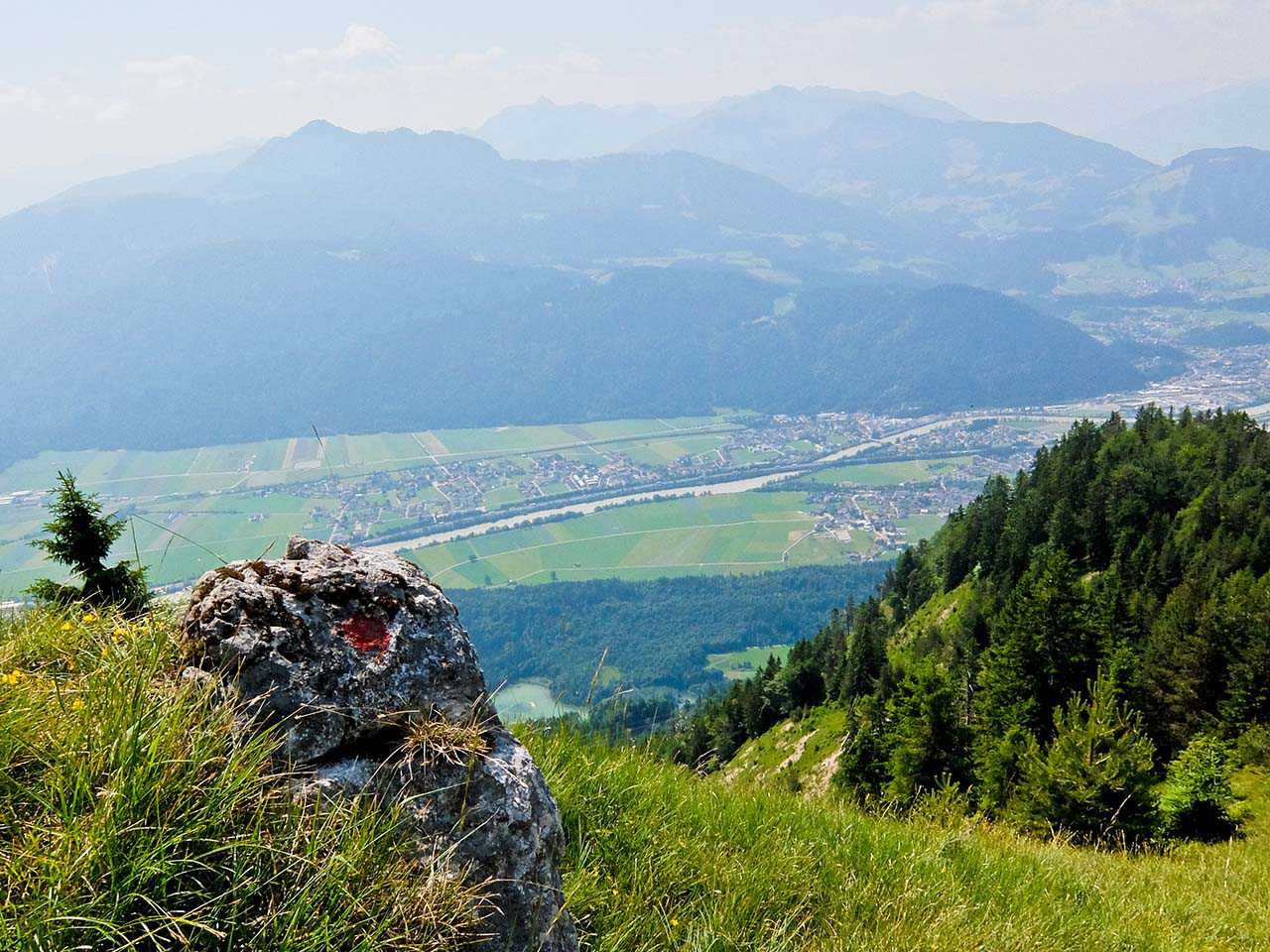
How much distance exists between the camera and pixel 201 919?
9.34 feet

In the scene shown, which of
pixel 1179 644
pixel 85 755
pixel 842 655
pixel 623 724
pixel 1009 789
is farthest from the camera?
pixel 842 655

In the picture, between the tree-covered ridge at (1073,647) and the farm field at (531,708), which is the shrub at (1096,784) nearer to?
the tree-covered ridge at (1073,647)

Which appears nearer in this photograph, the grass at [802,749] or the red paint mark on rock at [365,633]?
the red paint mark on rock at [365,633]

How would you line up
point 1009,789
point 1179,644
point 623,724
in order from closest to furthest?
point 623,724 < point 1009,789 < point 1179,644

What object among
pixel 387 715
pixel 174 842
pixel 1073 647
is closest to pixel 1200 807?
pixel 1073 647

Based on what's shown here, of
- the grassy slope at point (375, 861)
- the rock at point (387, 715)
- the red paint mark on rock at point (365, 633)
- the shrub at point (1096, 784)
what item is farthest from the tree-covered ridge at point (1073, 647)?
the red paint mark on rock at point (365, 633)

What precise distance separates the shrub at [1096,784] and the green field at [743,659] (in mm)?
140838

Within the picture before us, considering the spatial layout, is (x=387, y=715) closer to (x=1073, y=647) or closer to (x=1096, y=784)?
(x=1096, y=784)

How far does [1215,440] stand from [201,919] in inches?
3524

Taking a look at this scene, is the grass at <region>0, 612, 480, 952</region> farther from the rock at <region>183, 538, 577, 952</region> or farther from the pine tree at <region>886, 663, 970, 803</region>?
the pine tree at <region>886, 663, 970, 803</region>

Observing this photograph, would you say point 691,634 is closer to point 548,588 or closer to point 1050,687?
point 548,588

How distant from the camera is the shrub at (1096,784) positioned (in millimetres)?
15625

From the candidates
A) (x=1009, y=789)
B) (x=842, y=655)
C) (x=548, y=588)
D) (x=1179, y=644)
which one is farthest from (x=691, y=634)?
(x=1009, y=789)

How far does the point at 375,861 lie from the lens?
3357 millimetres
